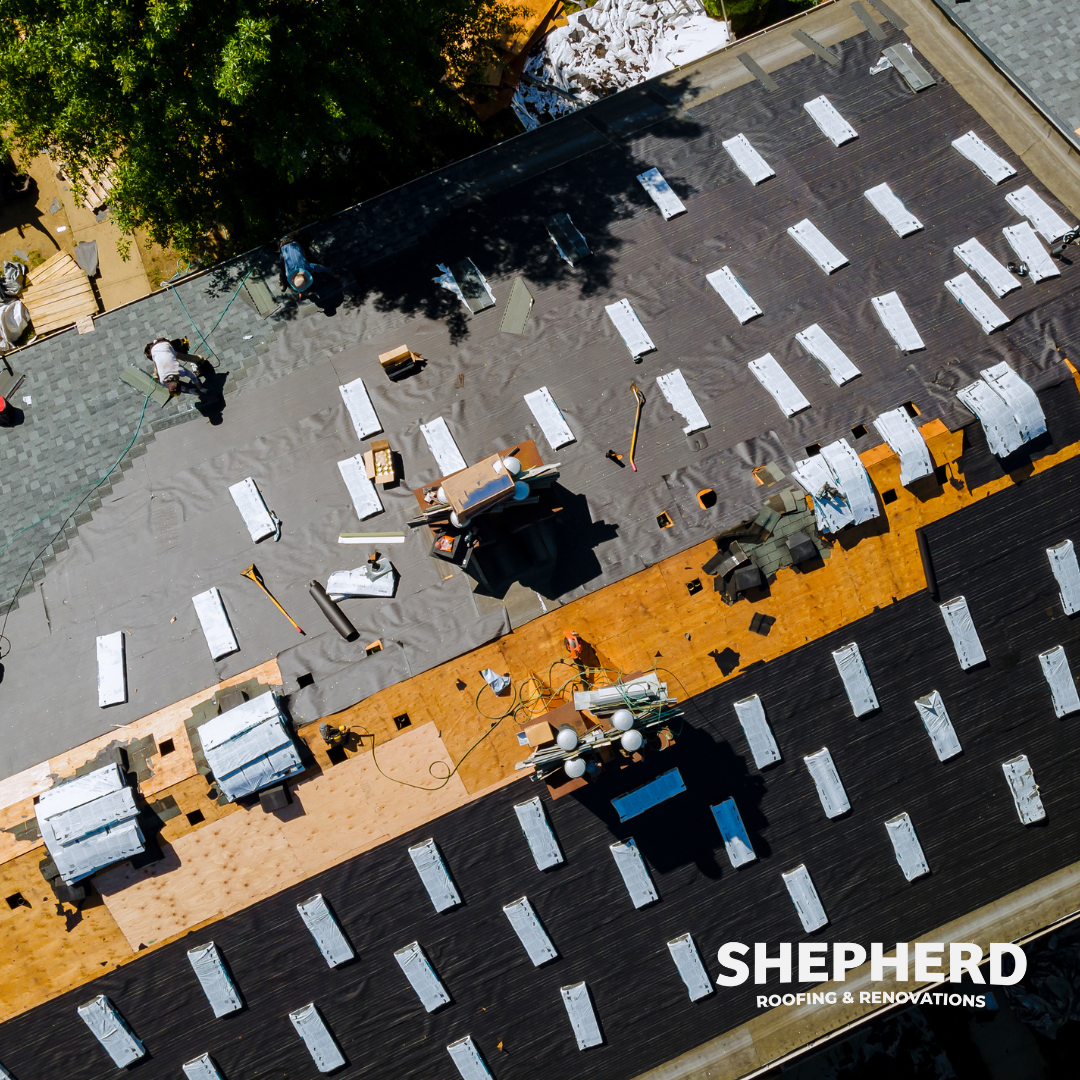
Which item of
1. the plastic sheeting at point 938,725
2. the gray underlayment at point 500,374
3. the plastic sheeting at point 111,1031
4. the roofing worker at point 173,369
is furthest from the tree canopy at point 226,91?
the plastic sheeting at point 938,725

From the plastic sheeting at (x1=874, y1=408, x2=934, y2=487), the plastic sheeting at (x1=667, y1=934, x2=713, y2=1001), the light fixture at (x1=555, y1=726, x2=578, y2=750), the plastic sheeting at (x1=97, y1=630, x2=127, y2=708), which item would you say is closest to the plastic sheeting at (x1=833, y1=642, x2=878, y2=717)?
the plastic sheeting at (x1=874, y1=408, x2=934, y2=487)

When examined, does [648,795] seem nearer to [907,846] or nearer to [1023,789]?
[907,846]

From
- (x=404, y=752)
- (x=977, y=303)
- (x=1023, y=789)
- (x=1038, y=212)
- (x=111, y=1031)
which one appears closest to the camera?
(x=111, y=1031)

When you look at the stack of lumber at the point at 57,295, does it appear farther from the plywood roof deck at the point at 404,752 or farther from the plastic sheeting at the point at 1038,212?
the plastic sheeting at the point at 1038,212

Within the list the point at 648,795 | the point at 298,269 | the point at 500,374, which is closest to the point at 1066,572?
the point at 648,795

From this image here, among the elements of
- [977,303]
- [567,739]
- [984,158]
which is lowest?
[567,739]

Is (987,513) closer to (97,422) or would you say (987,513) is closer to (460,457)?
(460,457)
